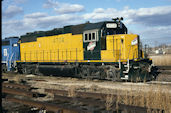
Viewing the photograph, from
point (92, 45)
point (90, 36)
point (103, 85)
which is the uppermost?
point (90, 36)

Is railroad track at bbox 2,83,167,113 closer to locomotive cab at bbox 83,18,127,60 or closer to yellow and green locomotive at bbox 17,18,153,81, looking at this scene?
yellow and green locomotive at bbox 17,18,153,81

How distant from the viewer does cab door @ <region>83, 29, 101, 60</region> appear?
13.6 metres

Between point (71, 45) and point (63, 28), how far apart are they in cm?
180

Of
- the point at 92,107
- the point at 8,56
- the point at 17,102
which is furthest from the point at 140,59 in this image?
the point at 8,56

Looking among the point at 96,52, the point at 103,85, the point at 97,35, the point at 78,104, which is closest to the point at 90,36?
the point at 97,35

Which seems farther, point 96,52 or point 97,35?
point 96,52

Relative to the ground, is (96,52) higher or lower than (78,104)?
higher

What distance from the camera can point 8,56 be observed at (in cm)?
2206

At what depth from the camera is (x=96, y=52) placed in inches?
543

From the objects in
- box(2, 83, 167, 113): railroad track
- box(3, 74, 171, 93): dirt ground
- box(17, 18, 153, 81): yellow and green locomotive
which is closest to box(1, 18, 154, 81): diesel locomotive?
box(17, 18, 153, 81): yellow and green locomotive

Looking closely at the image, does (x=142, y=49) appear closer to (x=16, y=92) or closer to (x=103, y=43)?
(x=103, y=43)

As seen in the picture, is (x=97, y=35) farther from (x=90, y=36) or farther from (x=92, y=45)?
(x=92, y=45)

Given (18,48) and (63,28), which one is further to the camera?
(18,48)

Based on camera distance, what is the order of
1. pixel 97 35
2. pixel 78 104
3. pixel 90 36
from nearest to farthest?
1. pixel 78 104
2. pixel 97 35
3. pixel 90 36
